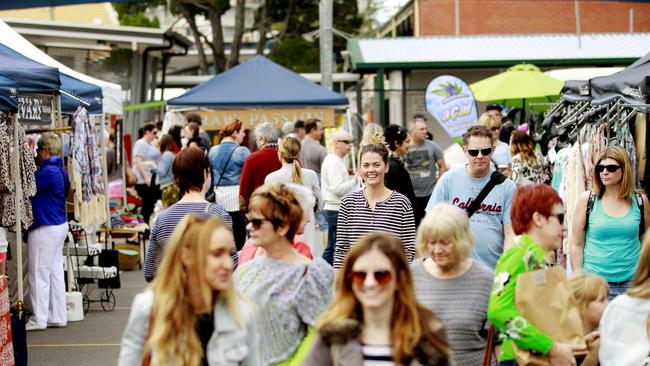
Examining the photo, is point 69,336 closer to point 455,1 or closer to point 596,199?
point 596,199

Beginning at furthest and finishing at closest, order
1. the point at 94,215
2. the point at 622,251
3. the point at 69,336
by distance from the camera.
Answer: the point at 94,215 → the point at 69,336 → the point at 622,251

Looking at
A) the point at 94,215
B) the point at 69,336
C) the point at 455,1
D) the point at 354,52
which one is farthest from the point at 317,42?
the point at 69,336

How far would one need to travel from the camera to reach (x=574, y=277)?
22.3 ft

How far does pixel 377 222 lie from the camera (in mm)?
8492

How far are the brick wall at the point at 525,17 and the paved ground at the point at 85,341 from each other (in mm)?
30474

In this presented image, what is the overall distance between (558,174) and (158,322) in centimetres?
868

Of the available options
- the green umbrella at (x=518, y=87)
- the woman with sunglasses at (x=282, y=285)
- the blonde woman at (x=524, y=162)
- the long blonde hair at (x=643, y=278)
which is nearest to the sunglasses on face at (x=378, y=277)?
the woman with sunglasses at (x=282, y=285)

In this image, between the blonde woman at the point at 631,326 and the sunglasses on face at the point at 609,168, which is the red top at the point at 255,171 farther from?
the blonde woman at the point at 631,326

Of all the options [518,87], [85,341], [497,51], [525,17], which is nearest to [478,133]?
[85,341]

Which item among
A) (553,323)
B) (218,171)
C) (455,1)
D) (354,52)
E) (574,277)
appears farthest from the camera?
(455,1)

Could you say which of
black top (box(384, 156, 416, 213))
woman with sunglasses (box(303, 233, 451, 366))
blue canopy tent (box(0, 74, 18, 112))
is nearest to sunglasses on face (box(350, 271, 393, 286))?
woman with sunglasses (box(303, 233, 451, 366))

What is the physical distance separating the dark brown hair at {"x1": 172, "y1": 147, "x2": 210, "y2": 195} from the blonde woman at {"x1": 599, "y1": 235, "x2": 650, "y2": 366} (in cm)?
325

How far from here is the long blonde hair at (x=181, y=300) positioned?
4719 mm

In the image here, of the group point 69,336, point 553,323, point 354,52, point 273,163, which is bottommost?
point 69,336
